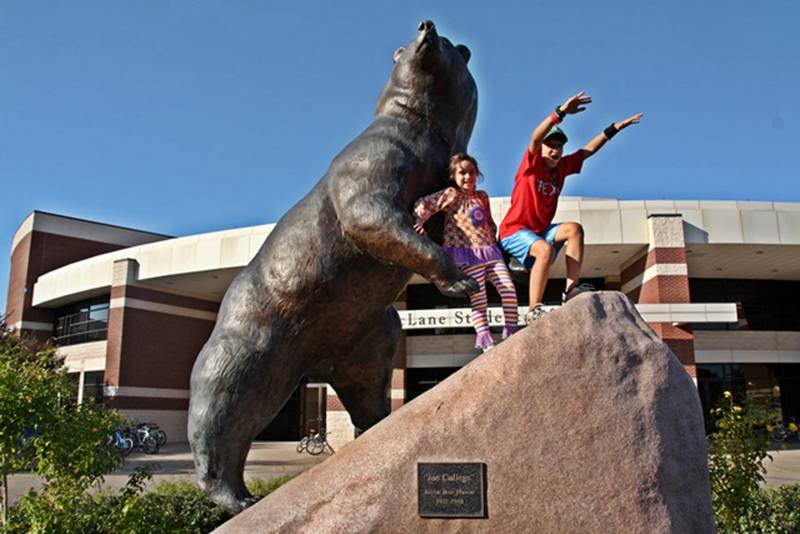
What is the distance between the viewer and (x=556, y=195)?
360 cm

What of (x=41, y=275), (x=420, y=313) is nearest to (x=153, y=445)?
(x=420, y=313)

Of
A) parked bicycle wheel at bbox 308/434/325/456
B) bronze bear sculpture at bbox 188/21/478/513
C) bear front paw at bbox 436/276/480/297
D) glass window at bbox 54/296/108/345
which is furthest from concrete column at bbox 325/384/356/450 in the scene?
bear front paw at bbox 436/276/480/297

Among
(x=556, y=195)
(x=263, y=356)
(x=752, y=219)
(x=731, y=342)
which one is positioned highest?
(x=752, y=219)

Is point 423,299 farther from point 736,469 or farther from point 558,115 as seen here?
point 558,115

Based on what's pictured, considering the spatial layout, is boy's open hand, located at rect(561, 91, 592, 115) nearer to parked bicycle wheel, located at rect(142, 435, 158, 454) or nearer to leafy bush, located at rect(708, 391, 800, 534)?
leafy bush, located at rect(708, 391, 800, 534)

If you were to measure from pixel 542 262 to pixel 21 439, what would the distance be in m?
4.22

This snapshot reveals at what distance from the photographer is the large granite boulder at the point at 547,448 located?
2660 millimetres

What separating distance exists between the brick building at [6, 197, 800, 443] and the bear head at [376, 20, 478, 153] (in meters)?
12.1

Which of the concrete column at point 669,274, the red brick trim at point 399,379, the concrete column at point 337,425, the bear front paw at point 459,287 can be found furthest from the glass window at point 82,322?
the bear front paw at point 459,287

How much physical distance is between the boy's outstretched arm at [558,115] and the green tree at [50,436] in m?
3.96

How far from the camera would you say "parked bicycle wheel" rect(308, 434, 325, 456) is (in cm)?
2025

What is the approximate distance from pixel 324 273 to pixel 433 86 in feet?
3.63

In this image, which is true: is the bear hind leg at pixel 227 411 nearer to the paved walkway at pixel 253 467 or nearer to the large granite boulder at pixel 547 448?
the large granite boulder at pixel 547 448

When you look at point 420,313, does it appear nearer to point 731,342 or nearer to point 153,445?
point 153,445
